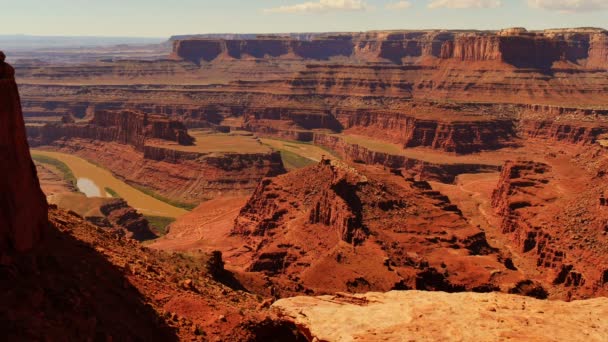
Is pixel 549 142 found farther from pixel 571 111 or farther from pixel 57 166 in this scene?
pixel 57 166

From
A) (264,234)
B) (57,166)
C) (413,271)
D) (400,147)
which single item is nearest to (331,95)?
(400,147)

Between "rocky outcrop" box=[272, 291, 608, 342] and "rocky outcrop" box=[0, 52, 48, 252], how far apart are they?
10657 millimetres

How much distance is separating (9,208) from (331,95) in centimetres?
17983

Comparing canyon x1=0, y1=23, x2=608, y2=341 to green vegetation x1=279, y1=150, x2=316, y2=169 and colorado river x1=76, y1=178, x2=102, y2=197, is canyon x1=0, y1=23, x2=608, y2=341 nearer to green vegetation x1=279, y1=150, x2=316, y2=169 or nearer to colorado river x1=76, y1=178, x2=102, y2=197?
green vegetation x1=279, y1=150, x2=316, y2=169

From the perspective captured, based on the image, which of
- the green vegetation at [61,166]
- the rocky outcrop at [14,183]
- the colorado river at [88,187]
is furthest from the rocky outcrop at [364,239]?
the green vegetation at [61,166]

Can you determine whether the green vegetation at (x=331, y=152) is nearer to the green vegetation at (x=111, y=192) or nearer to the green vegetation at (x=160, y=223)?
the green vegetation at (x=111, y=192)

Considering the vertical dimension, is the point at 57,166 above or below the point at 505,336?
below

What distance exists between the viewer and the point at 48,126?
529 feet

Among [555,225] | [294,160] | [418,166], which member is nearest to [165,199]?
[294,160]

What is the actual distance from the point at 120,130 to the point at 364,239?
3948 inches

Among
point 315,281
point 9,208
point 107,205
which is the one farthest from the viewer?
point 107,205

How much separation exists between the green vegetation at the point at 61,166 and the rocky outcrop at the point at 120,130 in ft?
34.6

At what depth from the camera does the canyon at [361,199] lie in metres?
26.5

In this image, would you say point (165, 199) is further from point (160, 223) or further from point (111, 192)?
point (160, 223)
